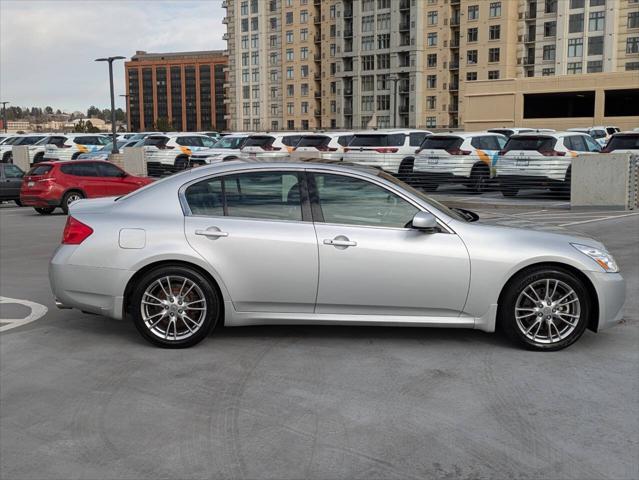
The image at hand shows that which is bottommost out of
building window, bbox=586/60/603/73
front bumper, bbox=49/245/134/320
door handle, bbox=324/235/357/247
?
front bumper, bbox=49/245/134/320

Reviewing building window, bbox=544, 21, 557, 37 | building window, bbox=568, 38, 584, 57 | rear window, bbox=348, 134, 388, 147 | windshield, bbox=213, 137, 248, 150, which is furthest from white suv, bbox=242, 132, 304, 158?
building window, bbox=544, 21, 557, 37

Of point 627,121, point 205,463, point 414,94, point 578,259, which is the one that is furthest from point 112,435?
point 414,94

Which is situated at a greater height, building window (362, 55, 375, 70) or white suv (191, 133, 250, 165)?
building window (362, 55, 375, 70)

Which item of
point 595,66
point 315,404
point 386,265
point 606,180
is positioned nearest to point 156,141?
point 606,180

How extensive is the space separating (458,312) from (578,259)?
1.02m

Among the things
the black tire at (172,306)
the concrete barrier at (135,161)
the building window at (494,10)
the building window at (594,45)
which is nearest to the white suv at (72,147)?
the concrete barrier at (135,161)

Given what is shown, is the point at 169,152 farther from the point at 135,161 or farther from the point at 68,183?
the point at 68,183

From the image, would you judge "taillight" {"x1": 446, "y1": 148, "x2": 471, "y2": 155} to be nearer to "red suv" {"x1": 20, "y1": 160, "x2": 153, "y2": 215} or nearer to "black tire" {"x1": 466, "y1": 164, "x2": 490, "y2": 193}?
"black tire" {"x1": 466, "y1": 164, "x2": 490, "y2": 193}

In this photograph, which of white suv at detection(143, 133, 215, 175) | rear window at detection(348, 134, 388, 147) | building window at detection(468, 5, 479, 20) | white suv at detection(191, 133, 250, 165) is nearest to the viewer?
rear window at detection(348, 134, 388, 147)

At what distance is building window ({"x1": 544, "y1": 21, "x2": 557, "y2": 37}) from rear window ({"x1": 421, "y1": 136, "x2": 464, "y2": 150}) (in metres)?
68.6

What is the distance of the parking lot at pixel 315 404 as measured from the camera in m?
4.02

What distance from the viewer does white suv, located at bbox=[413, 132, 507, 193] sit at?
21391 mm

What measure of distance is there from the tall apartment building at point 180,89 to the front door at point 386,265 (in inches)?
6445

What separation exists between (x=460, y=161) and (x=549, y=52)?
2715 inches
